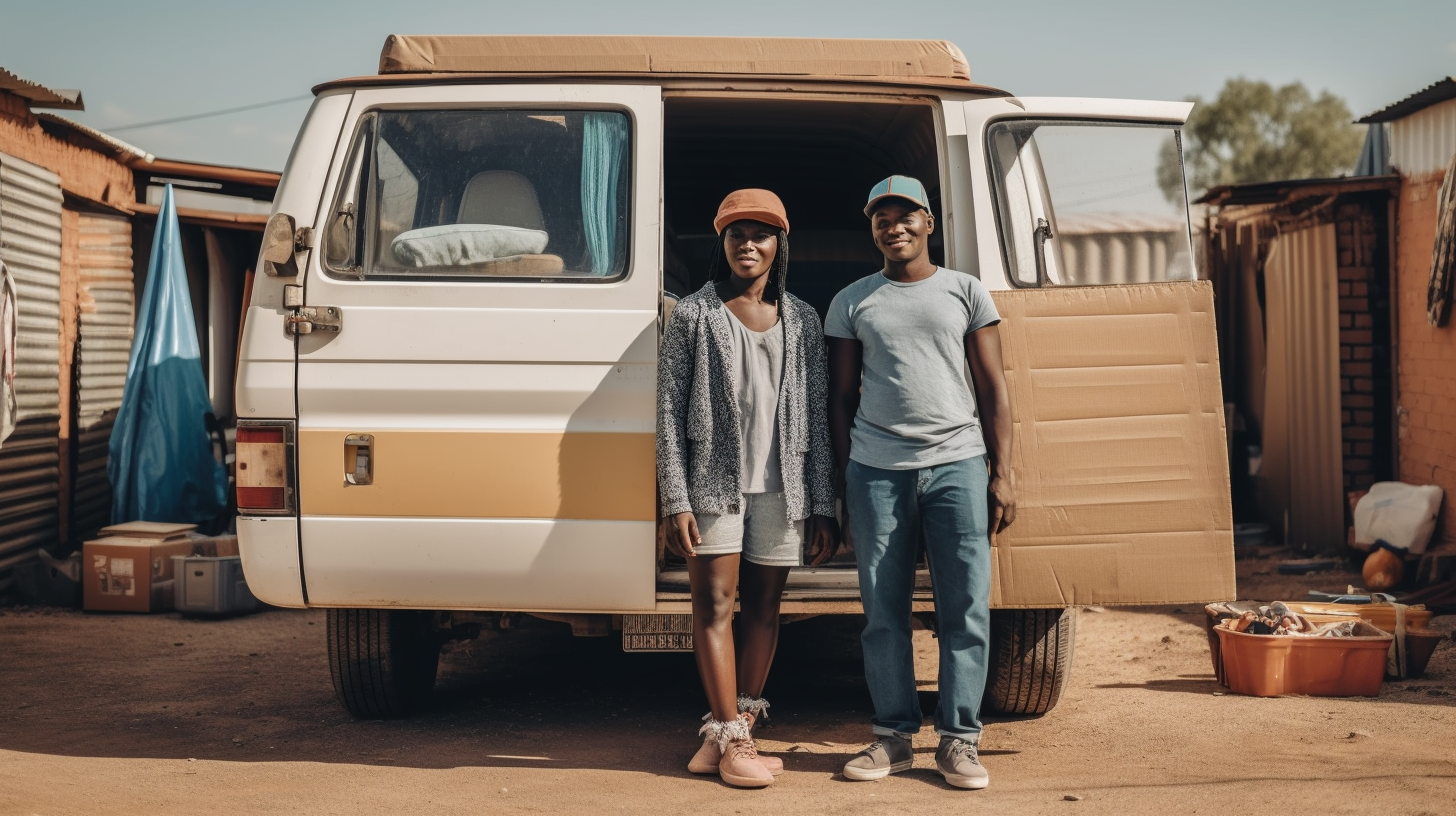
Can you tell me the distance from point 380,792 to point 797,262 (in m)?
4.78

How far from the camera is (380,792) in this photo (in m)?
4.04

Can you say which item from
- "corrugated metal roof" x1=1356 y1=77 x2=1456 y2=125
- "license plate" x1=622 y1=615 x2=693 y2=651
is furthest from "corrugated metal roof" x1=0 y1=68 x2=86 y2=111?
"corrugated metal roof" x1=1356 y1=77 x2=1456 y2=125

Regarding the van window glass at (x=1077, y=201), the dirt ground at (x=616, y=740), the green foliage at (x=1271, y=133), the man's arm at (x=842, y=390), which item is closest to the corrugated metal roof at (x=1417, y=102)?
the dirt ground at (x=616, y=740)

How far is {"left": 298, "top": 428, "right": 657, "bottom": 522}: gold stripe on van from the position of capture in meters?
4.17

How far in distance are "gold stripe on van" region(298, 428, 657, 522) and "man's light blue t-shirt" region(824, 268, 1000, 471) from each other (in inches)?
28.6

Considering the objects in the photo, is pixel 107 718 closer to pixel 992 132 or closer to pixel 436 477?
pixel 436 477

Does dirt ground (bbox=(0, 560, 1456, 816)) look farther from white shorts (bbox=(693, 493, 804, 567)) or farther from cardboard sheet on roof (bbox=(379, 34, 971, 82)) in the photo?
cardboard sheet on roof (bbox=(379, 34, 971, 82))

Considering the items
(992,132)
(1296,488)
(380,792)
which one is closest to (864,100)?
(992,132)

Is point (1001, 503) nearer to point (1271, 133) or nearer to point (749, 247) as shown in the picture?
point (749, 247)

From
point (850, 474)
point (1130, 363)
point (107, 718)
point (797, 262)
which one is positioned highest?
point (797, 262)

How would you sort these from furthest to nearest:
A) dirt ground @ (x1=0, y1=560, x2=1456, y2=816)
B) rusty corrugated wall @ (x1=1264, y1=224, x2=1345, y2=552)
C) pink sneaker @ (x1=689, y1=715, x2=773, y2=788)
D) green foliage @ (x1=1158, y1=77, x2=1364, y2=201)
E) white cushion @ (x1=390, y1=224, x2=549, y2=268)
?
green foliage @ (x1=1158, y1=77, x2=1364, y2=201)
rusty corrugated wall @ (x1=1264, y1=224, x2=1345, y2=552)
white cushion @ (x1=390, y1=224, x2=549, y2=268)
pink sneaker @ (x1=689, y1=715, x2=773, y2=788)
dirt ground @ (x1=0, y1=560, x2=1456, y2=816)

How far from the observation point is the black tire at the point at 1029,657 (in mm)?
4621

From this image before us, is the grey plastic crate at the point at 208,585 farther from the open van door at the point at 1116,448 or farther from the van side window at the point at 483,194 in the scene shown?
the open van door at the point at 1116,448

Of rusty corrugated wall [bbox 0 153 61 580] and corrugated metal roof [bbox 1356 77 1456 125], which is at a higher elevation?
corrugated metal roof [bbox 1356 77 1456 125]
